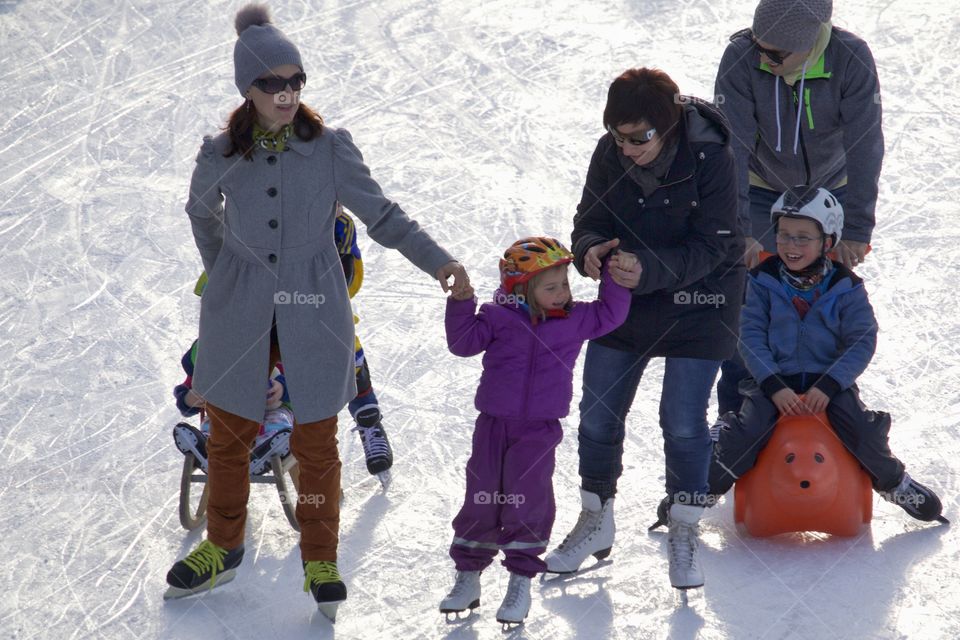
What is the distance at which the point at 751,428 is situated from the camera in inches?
192

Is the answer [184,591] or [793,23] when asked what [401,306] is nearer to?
[184,591]

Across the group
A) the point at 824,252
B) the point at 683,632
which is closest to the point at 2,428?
the point at 683,632

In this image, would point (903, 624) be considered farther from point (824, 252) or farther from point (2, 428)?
point (2, 428)

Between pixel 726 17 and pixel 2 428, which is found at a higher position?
pixel 726 17

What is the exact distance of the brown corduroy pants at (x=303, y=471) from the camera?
439cm

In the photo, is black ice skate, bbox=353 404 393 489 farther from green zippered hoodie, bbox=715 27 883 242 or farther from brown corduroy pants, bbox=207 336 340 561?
green zippered hoodie, bbox=715 27 883 242

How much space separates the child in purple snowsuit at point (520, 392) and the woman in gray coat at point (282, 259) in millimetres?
206

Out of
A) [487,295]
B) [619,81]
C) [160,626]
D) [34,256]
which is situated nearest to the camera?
[619,81]

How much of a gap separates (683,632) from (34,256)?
4592mm

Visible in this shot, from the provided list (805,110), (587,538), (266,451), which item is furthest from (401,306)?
(805,110)

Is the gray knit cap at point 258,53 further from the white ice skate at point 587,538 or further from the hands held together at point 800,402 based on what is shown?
the hands held together at point 800,402

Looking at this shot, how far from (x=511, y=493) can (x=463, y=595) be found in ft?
1.27

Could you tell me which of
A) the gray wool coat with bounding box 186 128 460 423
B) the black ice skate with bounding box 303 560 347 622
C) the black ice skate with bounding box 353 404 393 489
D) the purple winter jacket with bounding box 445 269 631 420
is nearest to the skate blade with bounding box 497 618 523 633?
the black ice skate with bounding box 303 560 347 622

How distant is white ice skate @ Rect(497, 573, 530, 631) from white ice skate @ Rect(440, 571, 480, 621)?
0.32 ft
